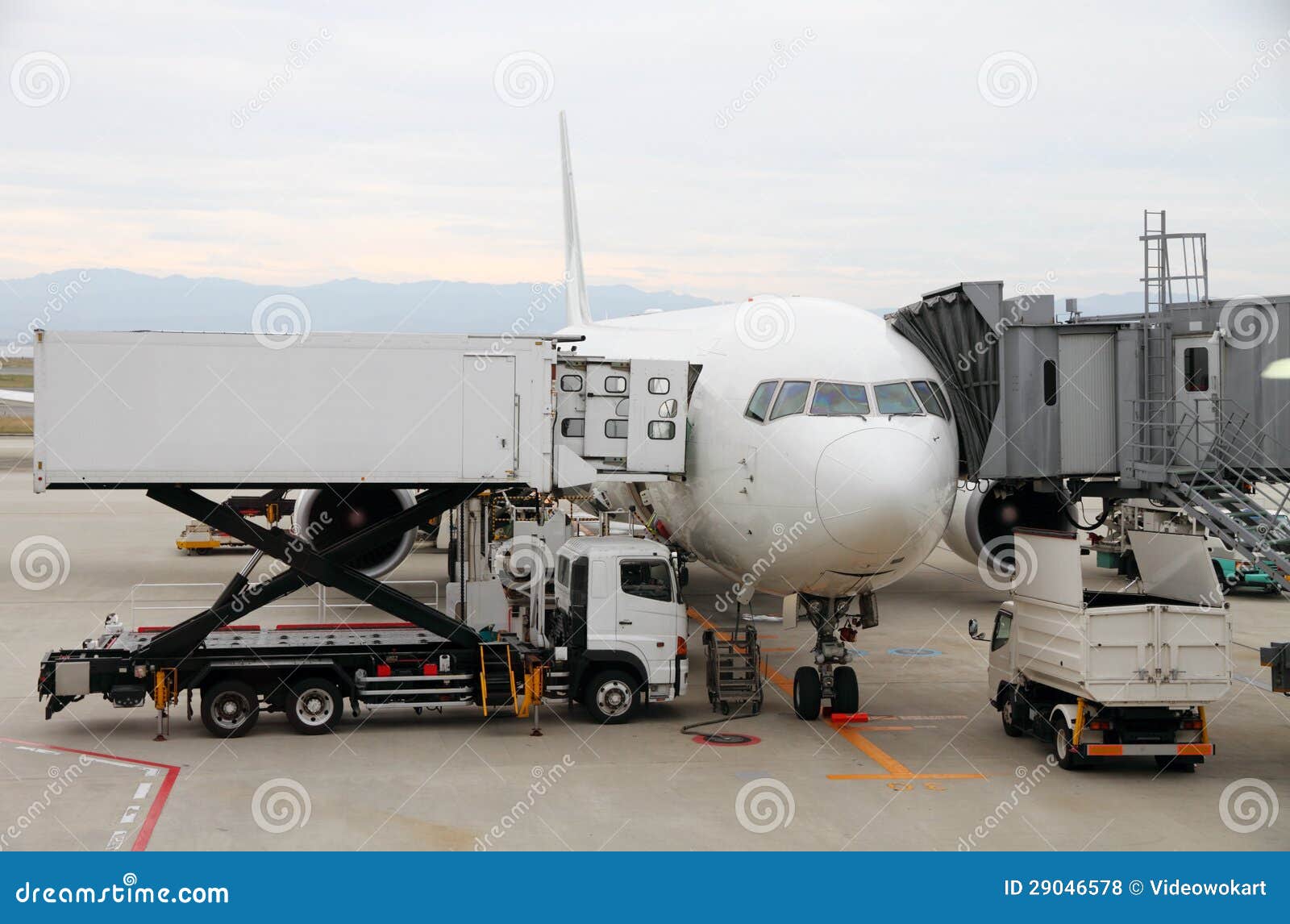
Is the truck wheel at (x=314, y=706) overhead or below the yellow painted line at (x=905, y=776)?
overhead

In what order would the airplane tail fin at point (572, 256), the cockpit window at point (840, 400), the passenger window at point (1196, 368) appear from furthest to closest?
the airplane tail fin at point (572, 256) → the passenger window at point (1196, 368) → the cockpit window at point (840, 400)

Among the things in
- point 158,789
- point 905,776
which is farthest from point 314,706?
point 905,776

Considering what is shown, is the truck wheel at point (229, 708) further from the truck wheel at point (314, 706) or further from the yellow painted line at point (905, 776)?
the yellow painted line at point (905, 776)

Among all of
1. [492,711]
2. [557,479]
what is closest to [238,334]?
[557,479]

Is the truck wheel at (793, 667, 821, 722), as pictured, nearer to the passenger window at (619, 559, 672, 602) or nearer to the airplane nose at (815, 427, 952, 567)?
the passenger window at (619, 559, 672, 602)

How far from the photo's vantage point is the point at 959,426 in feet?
56.0

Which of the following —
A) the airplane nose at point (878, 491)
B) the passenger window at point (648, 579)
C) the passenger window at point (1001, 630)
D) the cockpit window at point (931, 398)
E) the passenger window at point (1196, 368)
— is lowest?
the passenger window at point (1001, 630)

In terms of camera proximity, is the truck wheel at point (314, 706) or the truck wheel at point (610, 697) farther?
the truck wheel at point (610, 697)

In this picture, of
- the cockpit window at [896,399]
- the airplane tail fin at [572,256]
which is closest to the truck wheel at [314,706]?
the cockpit window at [896,399]

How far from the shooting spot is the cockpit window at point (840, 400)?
15086 mm

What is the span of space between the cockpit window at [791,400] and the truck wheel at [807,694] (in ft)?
12.1

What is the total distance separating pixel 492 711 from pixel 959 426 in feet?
24.5

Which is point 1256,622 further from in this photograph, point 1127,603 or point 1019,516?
point 1127,603

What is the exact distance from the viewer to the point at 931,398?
620 inches
